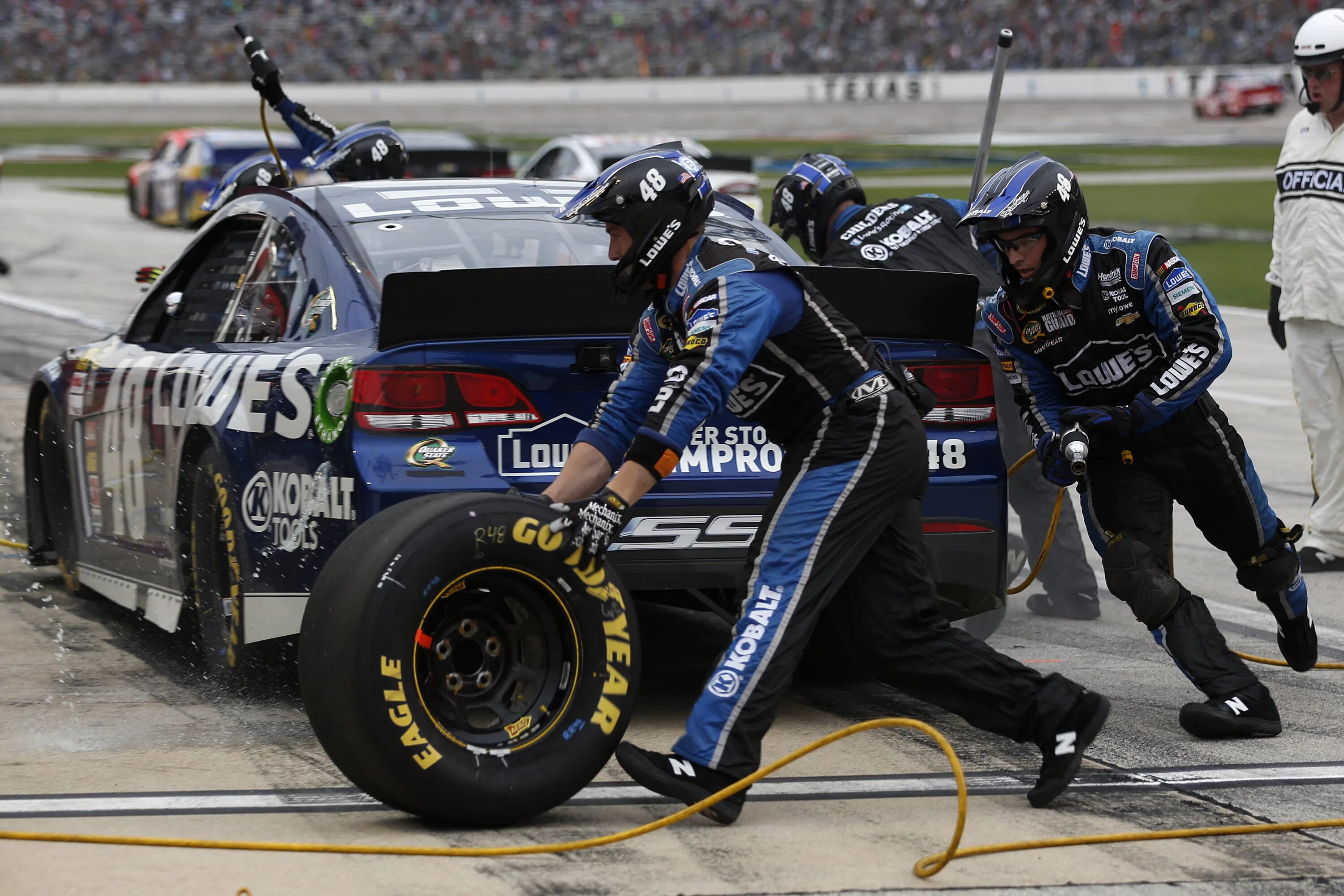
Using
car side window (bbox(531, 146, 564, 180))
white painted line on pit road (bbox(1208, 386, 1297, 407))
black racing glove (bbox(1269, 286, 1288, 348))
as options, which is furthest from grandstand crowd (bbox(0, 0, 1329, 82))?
black racing glove (bbox(1269, 286, 1288, 348))

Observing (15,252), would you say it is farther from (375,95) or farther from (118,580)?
(375,95)

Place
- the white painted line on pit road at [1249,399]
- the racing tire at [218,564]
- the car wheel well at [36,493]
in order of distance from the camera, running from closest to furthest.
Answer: the racing tire at [218,564] < the car wheel well at [36,493] < the white painted line on pit road at [1249,399]

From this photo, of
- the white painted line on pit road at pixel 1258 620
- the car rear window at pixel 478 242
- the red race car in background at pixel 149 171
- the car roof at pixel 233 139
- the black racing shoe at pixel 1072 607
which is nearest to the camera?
the car rear window at pixel 478 242

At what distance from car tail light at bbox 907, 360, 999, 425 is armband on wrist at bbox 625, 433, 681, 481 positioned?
4.18 feet

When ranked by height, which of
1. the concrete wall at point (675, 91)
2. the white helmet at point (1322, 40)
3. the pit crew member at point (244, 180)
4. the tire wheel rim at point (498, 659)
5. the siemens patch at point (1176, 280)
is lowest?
the concrete wall at point (675, 91)

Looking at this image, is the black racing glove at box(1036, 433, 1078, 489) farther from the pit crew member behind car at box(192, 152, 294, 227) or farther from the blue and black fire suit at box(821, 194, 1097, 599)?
the pit crew member behind car at box(192, 152, 294, 227)

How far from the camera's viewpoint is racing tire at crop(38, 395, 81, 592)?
650cm

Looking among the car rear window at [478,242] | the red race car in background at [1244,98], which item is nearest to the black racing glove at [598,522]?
the car rear window at [478,242]

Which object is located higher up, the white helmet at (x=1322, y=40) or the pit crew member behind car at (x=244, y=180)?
the white helmet at (x=1322, y=40)

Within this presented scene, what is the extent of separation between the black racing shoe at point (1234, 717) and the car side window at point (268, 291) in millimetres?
2735

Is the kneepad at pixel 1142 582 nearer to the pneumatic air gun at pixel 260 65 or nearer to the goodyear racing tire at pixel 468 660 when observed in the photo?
the goodyear racing tire at pixel 468 660

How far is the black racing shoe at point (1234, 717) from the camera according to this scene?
4.76m

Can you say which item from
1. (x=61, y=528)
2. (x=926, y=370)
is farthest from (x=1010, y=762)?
(x=61, y=528)

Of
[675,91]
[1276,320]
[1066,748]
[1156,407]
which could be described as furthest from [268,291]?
[675,91]
